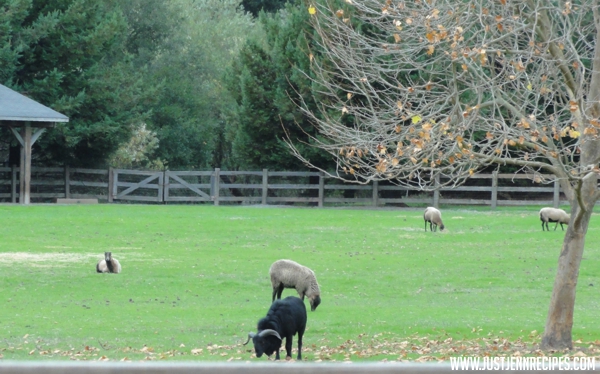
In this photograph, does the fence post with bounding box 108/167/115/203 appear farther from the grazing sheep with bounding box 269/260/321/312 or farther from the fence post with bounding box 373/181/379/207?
the grazing sheep with bounding box 269/260/321/312

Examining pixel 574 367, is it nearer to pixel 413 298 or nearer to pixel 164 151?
pixel 413 298

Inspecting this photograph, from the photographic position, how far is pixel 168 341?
42.5ft

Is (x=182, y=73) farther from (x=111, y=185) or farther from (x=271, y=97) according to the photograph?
(x=271, y=97)

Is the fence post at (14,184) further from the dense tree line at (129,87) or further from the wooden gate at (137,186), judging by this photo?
the wooden gate at (137,186)

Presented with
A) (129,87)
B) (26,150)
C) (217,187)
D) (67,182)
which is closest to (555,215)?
(217,187)

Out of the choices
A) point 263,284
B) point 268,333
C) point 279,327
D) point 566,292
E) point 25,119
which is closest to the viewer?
point 268,333

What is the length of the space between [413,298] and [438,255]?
6201 millimetres

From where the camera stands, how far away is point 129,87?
43094mm

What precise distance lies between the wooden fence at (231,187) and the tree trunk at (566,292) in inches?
1070

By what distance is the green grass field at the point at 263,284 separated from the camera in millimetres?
12922

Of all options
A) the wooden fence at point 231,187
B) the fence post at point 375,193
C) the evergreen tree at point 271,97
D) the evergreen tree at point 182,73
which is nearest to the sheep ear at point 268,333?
the evergreen tree at point 271,97

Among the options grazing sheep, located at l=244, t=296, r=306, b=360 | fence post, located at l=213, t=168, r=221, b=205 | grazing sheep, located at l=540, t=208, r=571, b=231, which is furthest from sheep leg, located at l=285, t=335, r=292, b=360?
fence post, located at l=213, t=168, r=221, b=205

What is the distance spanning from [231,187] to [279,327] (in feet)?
96.9

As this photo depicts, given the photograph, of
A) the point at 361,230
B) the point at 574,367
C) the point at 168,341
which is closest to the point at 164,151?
the point at 361,230
